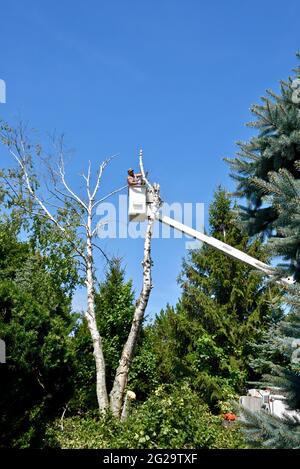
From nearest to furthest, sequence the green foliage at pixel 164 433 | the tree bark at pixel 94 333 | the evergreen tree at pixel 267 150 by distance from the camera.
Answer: the evergreen tree at pixel 267 150 < the green foliage at pixel 164 433 < the tree bark at pixel 94 333

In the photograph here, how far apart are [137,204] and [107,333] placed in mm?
6222

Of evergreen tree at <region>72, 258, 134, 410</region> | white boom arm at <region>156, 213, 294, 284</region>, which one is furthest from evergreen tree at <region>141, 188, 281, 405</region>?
white boom arm at <region>156, 213, 294, 284</region>

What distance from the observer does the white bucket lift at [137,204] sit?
7.21 m

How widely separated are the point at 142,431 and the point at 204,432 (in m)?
0.93

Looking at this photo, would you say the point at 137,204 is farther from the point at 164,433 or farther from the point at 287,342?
the point at 287,342

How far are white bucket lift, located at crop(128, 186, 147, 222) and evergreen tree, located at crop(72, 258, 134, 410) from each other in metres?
5.43

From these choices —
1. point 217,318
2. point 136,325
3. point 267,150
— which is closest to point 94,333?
point 136,325

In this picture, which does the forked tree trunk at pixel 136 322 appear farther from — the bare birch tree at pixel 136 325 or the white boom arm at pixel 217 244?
the white boom arm at pixel 217 244

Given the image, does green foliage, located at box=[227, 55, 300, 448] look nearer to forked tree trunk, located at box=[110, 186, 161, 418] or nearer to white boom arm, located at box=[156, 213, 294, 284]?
white boom arm, located at box=[156, 213, 294, 284]

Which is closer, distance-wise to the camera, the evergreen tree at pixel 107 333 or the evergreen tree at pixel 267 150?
the evergreen tree at pixel 267 150

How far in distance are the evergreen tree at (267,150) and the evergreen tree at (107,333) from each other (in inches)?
306

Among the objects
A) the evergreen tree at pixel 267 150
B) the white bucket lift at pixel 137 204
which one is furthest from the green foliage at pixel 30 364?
the evergreen tree at pixel 267 150

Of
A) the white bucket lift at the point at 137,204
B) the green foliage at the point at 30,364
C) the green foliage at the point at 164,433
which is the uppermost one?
the white bucket lift at the point at 137,204

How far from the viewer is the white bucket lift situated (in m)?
7.21
